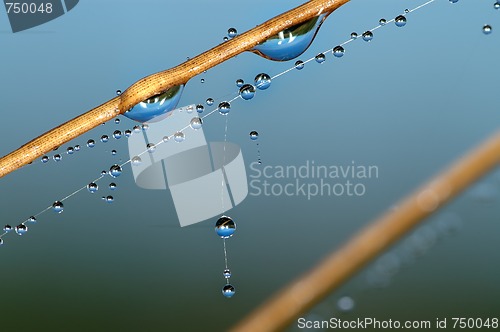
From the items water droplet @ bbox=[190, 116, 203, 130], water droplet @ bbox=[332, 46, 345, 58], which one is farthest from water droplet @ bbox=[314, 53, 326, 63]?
water droplet @ bbox=[190, 116, 203, 130]

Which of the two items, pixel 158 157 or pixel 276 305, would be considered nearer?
pixel 276 305

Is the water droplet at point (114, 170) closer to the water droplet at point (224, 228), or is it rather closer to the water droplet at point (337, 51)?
the water droplet at point (224, 228)

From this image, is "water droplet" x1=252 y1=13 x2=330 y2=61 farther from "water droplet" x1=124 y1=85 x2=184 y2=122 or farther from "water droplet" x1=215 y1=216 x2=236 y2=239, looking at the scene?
"water droplet" x1=215 y1=216 x2=236 y2=239

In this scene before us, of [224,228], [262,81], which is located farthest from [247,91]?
[224,228]

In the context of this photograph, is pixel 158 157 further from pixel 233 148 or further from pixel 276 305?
pixel 276 305

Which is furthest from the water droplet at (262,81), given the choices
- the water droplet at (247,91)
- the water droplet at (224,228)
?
the water droplet at (224,228)

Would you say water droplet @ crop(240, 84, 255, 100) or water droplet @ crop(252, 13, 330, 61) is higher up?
water droplet @ crop(240, 84, 255, 100)

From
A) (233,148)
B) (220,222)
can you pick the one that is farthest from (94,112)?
Answer: (233,148)
